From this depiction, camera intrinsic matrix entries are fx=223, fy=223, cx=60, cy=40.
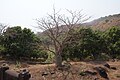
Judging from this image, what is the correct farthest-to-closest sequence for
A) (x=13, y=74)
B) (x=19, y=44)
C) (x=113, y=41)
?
1. (x=113, y=41)
2. (x=19, y=44)
3. (x=13, y=74)

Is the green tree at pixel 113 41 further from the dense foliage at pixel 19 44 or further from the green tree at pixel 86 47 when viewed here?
the dense foliage at pixel 19 44

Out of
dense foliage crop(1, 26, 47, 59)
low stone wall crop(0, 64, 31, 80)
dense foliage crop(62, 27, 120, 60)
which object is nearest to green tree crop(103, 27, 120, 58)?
dense foliage crop(62, 27, 120, 60)

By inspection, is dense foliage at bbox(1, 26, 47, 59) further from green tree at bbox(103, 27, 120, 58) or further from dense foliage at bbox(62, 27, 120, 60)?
green tree at bbox(103, 27, 120, 58)

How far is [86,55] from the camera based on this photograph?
27.4 meters

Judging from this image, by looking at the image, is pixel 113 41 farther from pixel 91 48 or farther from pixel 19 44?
pixel 19 44

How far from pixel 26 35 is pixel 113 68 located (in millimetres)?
12162

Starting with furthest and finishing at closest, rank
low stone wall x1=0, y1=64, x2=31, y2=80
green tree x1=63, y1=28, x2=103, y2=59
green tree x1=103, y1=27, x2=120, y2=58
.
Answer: green tree x1=103, y1=27, x2=120, y2=58 → green tree x1=63, y1=28, x2=103, y2=59 → low stone wall x1=0, y1=64, x2=31, y2=80

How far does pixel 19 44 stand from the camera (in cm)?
2667

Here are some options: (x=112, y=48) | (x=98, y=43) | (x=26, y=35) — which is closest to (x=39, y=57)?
(x=26, y=35)

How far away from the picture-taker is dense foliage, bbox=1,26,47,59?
26.6 m

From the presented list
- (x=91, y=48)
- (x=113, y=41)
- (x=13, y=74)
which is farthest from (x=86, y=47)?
(x=13, y=74)

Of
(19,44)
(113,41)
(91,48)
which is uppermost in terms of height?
(19,44)

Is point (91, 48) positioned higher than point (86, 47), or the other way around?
point (86, 47)

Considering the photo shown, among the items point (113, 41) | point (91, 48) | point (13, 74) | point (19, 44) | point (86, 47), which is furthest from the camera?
point (113, 41)
